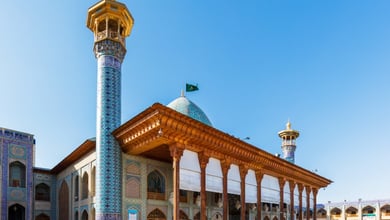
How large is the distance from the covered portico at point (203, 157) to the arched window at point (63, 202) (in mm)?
8257

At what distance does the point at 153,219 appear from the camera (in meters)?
15.8

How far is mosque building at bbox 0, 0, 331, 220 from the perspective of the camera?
1291 cm

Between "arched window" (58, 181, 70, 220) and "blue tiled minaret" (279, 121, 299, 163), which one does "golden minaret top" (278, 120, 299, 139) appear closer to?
"blue tiled minaret" (279, 121, 299, 163)

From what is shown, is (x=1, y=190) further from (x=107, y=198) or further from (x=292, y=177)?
(x=292, y=177)

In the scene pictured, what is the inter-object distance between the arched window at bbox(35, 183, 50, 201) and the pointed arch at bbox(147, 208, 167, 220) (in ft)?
37.1

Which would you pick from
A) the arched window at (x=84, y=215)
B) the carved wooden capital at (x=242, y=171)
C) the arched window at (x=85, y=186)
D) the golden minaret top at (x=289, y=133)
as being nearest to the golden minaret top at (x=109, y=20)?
the arched window at (x=85, y=186)

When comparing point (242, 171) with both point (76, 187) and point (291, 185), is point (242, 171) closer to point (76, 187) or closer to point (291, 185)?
point (291, 185)

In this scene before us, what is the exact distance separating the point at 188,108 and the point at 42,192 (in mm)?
11925

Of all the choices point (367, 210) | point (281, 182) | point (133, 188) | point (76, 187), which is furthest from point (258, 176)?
point (367, 210)

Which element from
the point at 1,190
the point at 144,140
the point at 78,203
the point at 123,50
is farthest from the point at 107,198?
the point at 1,190

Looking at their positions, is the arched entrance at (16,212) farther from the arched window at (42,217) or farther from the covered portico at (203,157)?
the covered portico at (203,157)

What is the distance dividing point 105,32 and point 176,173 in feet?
24.1

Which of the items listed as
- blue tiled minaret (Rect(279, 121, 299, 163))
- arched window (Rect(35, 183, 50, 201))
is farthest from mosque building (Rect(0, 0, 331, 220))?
blue tiled minaret (Rect(279, 121, 299, 163))

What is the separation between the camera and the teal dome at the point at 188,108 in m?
22.4
